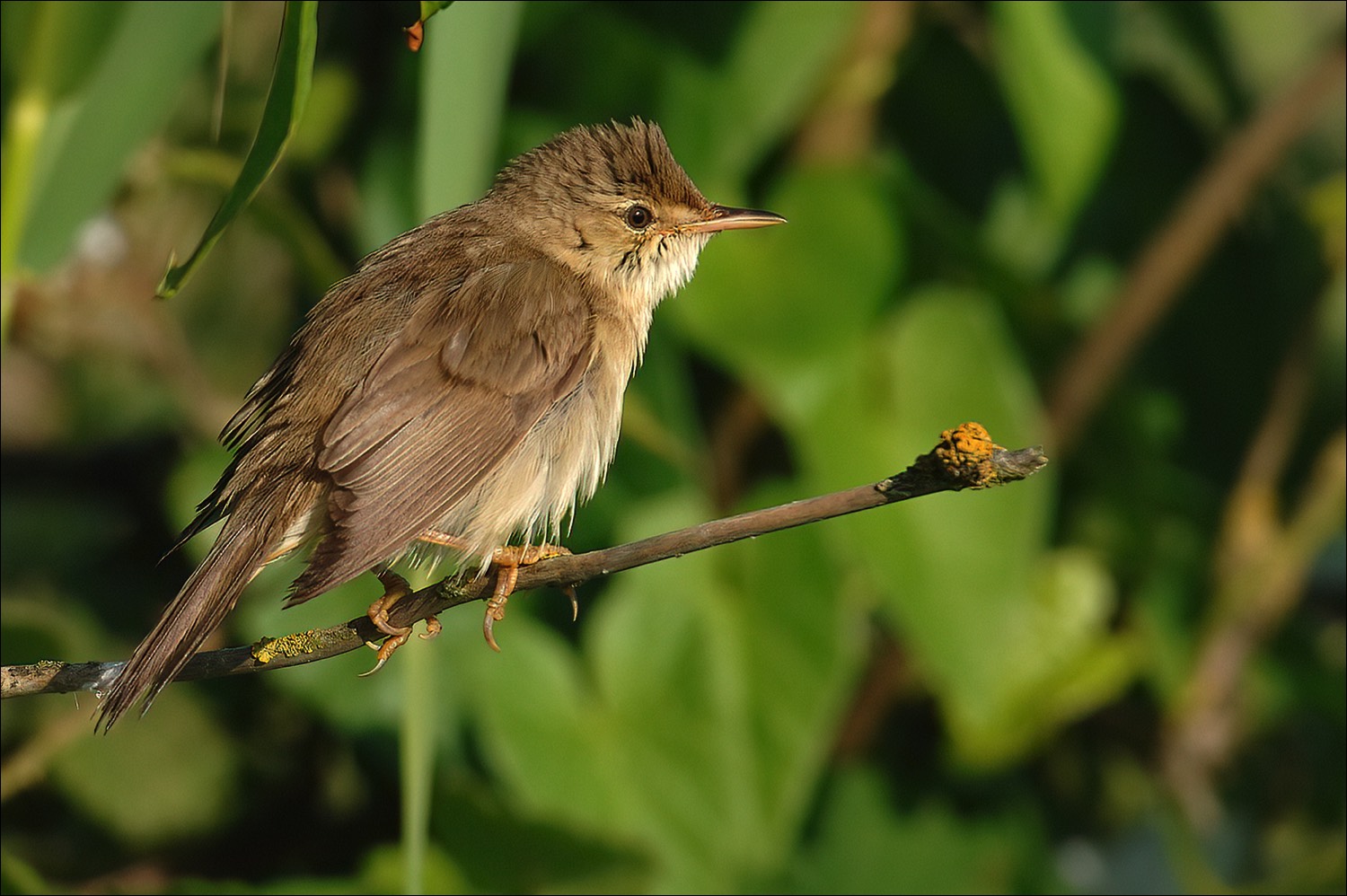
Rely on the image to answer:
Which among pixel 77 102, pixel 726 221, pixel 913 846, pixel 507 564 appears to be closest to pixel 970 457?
pixel 507 564

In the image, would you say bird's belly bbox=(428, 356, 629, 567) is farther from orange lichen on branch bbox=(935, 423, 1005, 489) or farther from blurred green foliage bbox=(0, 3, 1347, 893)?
orange lichen on branch bbox=(935, 423, 1005, 489)

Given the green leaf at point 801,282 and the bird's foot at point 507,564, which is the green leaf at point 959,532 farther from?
the bird's foot at point 507,564

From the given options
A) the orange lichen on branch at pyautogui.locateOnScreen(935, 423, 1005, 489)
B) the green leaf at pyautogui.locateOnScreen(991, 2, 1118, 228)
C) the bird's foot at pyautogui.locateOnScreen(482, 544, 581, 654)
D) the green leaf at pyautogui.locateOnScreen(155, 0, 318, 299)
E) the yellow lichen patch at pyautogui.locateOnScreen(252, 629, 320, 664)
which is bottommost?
the yellow lichen patch at pyautogui.locateOnScreen(252, 629, 320, 664)

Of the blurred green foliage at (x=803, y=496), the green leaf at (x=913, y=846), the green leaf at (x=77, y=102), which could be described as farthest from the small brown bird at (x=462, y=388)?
the green leaf at (x=913, y=846)

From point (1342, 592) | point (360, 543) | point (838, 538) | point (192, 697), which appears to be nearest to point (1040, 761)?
point (1342, 592)

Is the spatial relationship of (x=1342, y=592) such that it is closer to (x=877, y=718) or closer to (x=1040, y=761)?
(x=1040, y=761)

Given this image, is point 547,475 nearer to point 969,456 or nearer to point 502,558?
point 502,558

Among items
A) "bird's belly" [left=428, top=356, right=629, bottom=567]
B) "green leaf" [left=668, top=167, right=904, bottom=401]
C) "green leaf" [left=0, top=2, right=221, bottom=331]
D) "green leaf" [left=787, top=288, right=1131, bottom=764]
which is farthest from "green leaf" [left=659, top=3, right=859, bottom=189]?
"green leaf" [left=0, top=2, right=221, bottom=331]
